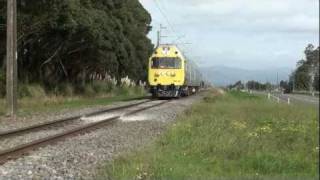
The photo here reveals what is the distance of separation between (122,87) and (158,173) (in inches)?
2558

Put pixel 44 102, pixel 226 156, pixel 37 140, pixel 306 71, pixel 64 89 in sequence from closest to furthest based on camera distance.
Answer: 1. pixel 226 156
2. pixel 37 140
3. pixel 44 102
4. pixel 64 89
5. pixel 306 71

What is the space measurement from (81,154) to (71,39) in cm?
3236

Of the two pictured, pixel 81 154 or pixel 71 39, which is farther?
pixel 71 39

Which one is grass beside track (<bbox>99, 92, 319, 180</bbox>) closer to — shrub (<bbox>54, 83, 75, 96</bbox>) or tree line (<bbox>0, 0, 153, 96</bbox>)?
tree line (<bbox>0, 0, 153, 96</bbox>)

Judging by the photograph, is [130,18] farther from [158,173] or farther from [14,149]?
[158,173]

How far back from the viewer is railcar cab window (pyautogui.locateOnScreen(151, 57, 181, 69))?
50.1 metres

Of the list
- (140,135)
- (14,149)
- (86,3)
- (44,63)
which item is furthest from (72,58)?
(14,149)

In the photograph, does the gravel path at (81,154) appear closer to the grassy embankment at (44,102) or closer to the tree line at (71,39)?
the grassy embankment at (44,102)

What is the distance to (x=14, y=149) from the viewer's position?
588 inches

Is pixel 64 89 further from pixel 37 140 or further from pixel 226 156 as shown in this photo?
pixel 226 156

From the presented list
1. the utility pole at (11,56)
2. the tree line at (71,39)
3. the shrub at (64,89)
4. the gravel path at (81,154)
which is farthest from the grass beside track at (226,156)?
the shrub at (64,89)

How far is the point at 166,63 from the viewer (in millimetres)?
50281

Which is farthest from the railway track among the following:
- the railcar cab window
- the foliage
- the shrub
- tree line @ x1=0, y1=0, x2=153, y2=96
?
the foliage

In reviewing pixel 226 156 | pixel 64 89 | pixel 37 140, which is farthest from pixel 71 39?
pixel 226 156
